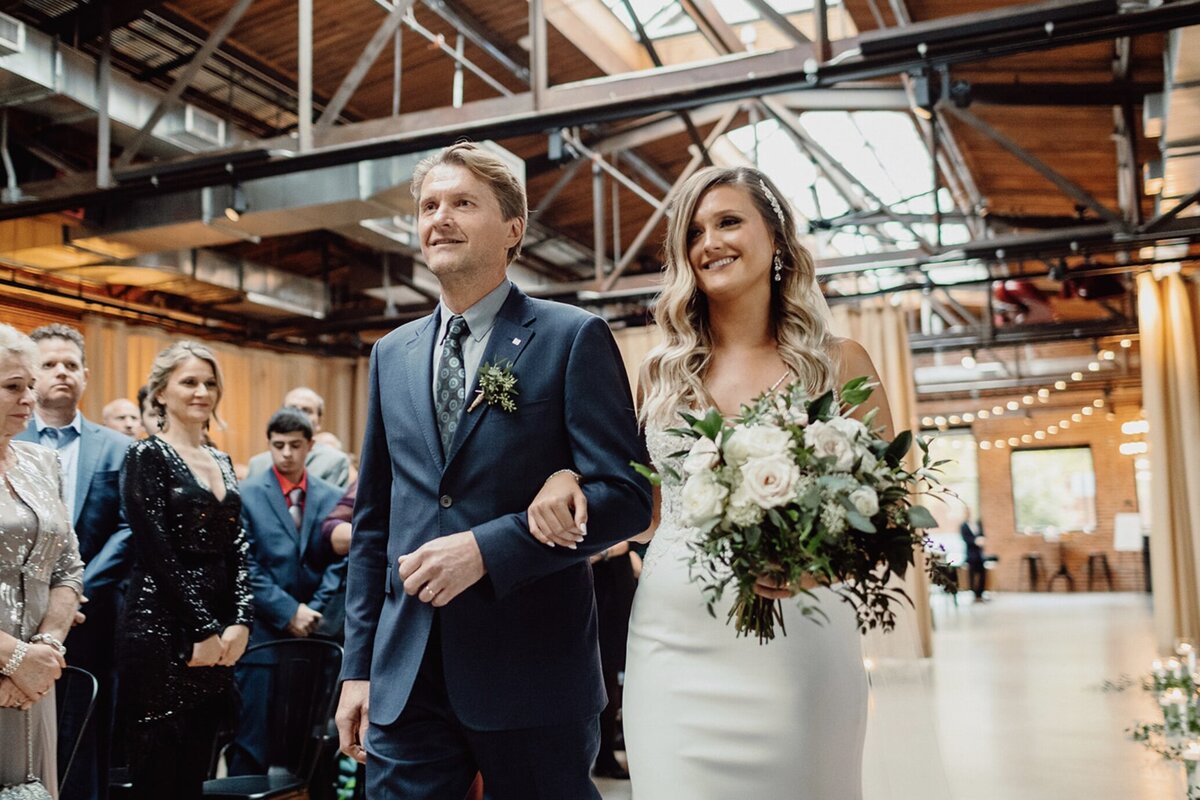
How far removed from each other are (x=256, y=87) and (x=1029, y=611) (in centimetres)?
1581

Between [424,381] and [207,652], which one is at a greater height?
[424,381]

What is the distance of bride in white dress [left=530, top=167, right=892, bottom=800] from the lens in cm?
226

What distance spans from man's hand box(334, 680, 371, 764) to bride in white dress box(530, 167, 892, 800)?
0.50 metres

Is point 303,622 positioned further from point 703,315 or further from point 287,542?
point 703,315

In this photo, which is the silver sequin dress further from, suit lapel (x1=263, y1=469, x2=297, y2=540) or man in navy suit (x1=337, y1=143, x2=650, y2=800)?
suit lapel (x1=263, y1=469, x2=297, y2=540)

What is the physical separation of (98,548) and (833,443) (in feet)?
11.6

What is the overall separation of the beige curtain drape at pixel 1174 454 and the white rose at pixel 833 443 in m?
10.8

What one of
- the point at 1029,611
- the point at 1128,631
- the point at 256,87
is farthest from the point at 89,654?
the point at 1029,611

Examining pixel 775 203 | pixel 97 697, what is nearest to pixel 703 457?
pixel 775 203

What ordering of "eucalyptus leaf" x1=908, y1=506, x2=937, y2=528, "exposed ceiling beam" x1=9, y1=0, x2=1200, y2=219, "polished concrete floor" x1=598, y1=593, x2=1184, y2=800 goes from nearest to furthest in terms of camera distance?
1. "eucalyptus leaf" x1=908, y1=506, x2=937, y2=528
2. "exposed ceiling beam" x1=9, y1=0, x2=1200, y2=219
3. "polished concrete floor" x1=598, y1=593, x2=1184, y2=800

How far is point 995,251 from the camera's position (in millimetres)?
10359

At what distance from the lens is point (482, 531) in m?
1.93

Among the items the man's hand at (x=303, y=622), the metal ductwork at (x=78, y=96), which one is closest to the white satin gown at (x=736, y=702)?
the man's hand at (x=303, y=622)

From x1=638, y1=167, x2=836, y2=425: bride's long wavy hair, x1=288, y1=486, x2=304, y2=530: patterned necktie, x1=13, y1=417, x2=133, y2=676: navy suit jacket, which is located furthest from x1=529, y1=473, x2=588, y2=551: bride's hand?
x1=288, y1=486, x2=304, y2=530: patterned necktie
